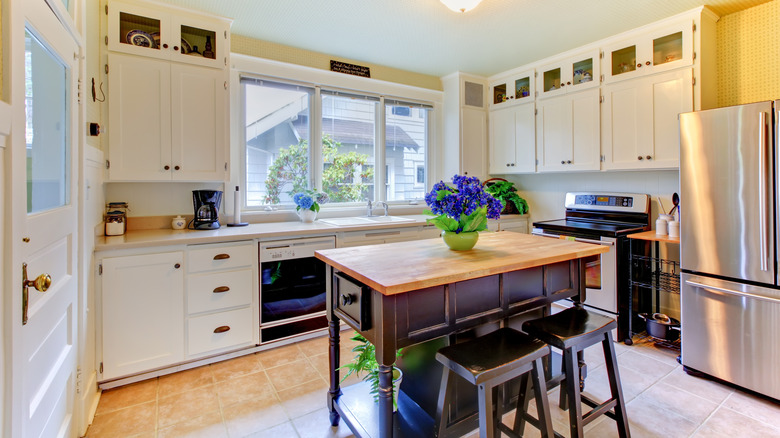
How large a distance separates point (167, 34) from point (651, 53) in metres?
3.74

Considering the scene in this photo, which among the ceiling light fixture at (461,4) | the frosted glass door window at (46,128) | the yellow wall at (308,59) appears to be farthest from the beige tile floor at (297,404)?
the yellow wall at (308,59)

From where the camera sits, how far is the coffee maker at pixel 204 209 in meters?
2.85

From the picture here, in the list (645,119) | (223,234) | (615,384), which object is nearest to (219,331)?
(223,234)

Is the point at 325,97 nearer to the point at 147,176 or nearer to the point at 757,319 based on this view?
the point at 147,176

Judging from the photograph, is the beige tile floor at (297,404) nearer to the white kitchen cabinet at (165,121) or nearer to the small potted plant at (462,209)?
the small potted plant at (462,209)

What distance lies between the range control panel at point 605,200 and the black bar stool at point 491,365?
8.48 ft

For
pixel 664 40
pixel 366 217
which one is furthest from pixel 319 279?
pixel 664 40

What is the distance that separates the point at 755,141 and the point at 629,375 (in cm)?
158

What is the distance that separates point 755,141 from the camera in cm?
207

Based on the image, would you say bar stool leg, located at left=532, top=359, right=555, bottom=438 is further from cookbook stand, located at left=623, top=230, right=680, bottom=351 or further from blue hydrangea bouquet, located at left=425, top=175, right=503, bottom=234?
cookbook stand, located at left=623, top=230, right=680, bottom=351

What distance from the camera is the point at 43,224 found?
125 cm

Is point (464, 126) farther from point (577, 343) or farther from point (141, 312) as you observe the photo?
point (141, 312)

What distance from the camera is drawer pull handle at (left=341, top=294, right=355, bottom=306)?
5.11ft

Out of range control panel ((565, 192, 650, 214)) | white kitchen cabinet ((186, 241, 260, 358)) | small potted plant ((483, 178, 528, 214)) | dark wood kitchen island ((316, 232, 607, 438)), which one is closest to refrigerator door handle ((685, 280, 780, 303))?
dark wood kitchen island ((316, 232, 607, 438))
